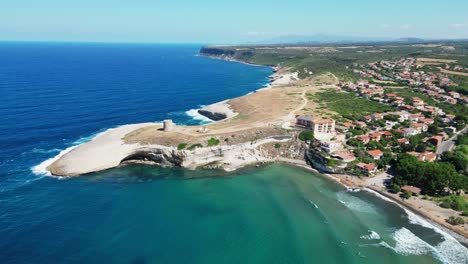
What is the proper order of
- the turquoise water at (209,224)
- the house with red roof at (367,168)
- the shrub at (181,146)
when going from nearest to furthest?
1. the turquoise water at (209,224)
2. the house with red roof at (367,168)
3. the shrub at (181,146)

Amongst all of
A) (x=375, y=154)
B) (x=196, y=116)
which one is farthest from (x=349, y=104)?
(x=196, y=116)

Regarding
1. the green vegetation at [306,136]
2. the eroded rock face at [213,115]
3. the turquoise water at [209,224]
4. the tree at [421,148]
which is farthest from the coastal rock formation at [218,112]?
the tree at [421,148]

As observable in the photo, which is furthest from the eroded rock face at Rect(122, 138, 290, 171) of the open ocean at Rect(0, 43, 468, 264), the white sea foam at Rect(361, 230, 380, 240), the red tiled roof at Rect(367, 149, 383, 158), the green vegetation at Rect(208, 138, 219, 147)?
the white sea foam at Rect(361, 230, 380, 240)

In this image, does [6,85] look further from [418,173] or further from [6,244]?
[418,173]

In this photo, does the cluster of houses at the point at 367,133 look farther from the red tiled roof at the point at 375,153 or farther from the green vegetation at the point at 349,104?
the green vegetation at the point at 349,104

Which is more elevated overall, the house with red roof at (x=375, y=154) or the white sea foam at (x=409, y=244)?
the house with red roof at (x=375, y=154)
